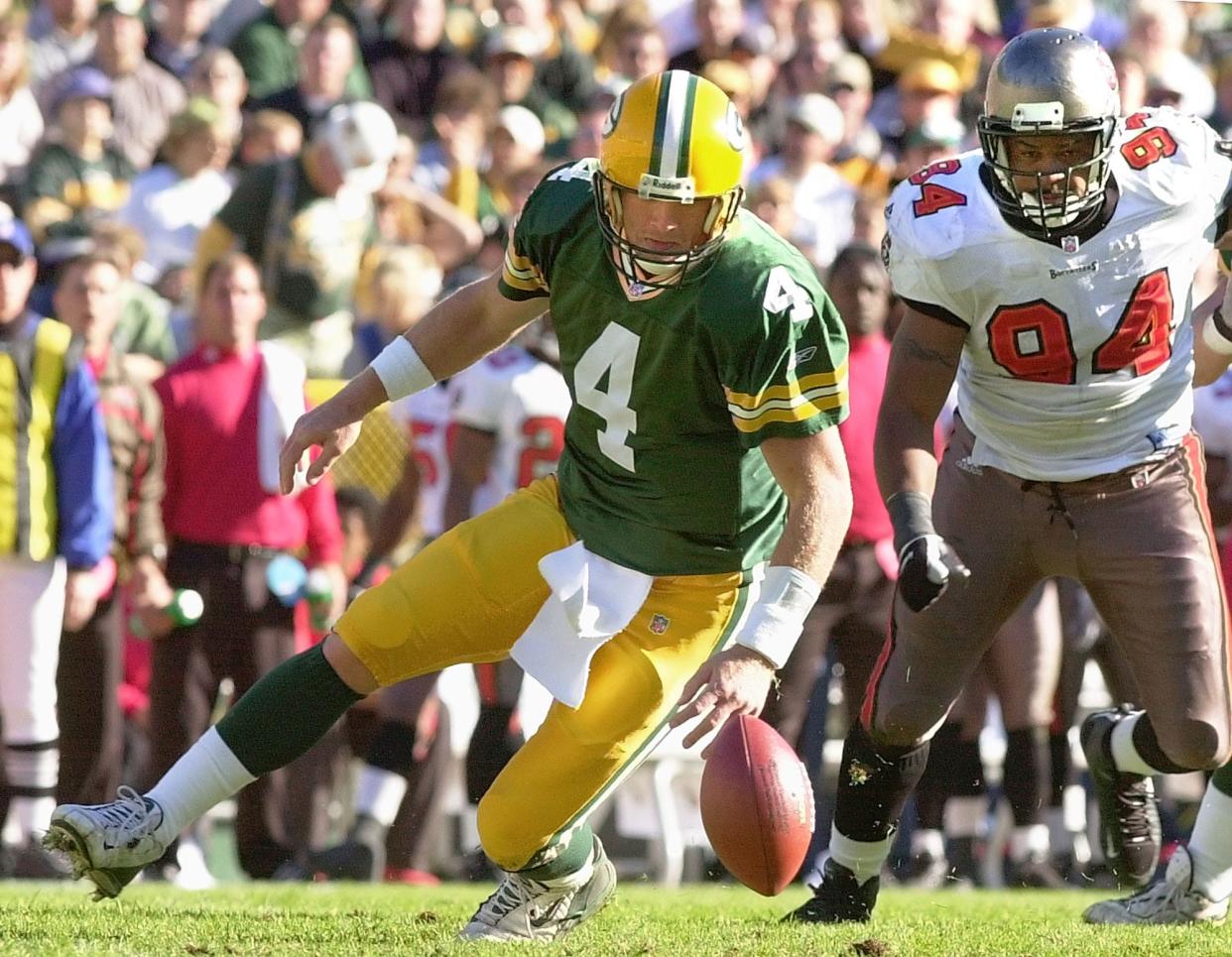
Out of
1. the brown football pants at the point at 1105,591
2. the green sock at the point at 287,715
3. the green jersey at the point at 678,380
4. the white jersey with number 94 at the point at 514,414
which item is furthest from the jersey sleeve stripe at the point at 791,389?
the white jersey with number 94 at the point at 514,414

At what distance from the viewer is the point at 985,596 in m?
4.78

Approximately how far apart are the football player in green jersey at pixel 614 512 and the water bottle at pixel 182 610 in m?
2.36

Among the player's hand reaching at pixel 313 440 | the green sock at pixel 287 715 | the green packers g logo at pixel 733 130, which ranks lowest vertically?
the green sock at pixel 287 715

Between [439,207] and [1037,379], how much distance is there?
15.0 ft

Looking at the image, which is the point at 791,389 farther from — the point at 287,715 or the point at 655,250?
the point at 287,715

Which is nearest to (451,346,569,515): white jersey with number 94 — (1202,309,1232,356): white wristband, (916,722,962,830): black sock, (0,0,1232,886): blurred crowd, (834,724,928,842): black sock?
(0,0,1232,886): blurred crowd

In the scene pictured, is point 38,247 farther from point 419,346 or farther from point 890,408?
point 890,408

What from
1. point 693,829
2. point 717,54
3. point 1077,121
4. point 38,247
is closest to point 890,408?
point 1077,121

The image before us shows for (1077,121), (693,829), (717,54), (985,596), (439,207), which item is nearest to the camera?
(1077,121)

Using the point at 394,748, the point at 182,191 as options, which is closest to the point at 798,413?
the point at 394,748

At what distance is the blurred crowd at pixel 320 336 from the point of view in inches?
275

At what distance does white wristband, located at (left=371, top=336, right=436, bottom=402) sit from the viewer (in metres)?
4.69

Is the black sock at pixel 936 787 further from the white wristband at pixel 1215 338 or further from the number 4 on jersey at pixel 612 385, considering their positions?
the number 4 on jersey at pixel 612 385

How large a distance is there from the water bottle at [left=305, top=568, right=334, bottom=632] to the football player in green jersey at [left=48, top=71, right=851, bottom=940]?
2.62 metres
